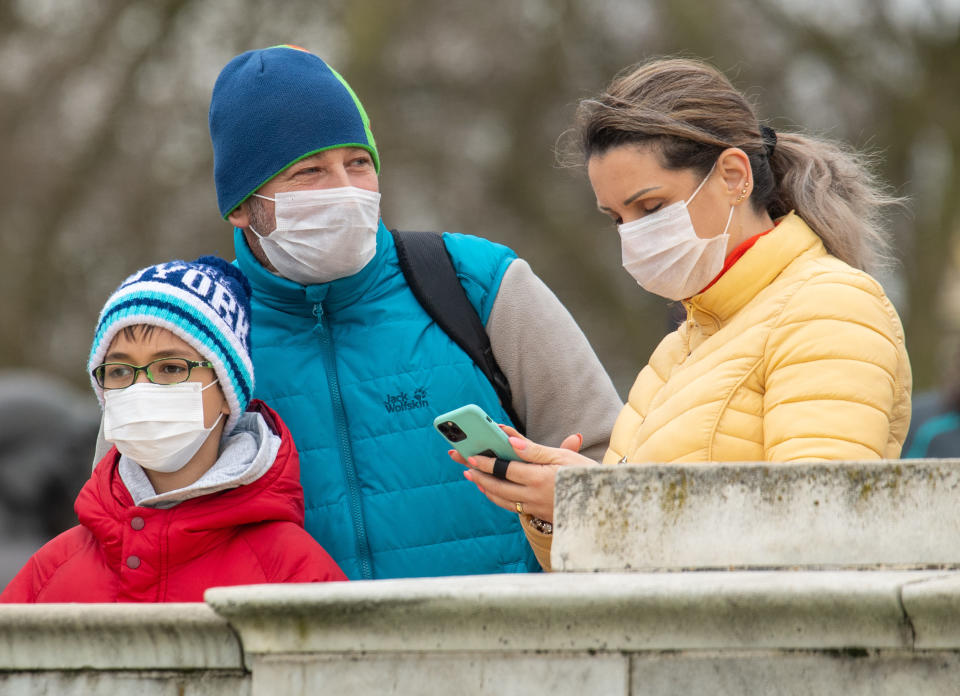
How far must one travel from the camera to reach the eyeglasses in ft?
11.5

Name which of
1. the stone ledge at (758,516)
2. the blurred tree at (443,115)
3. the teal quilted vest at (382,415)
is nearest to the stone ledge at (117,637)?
the stone ledge at (758,516)

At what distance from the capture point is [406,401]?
351 cm

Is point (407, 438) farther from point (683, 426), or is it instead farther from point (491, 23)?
point (491, 23)

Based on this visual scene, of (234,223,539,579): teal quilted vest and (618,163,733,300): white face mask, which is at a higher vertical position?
(618,163,733,300): white face mask

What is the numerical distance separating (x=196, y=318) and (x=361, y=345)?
1.26 feet

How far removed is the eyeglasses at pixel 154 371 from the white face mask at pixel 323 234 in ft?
1.12

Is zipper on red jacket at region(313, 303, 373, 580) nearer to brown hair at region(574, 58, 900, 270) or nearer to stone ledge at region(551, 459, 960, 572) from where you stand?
brown hair at region(574, 58, 900, 270)

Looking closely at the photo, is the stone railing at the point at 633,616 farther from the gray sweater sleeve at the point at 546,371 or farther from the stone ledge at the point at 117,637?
the gray sweater sleeve at the point at 546,371

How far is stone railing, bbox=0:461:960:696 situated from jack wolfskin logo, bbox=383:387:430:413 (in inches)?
35.6

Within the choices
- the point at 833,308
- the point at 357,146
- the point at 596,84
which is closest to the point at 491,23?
the point at 596,84

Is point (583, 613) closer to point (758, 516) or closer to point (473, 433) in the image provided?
point (758, 516)

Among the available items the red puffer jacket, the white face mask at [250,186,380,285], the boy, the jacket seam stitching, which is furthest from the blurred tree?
the jacket seam stitching

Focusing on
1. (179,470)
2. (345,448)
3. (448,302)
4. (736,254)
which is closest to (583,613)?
(736,254)

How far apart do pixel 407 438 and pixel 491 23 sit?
12.3 m
